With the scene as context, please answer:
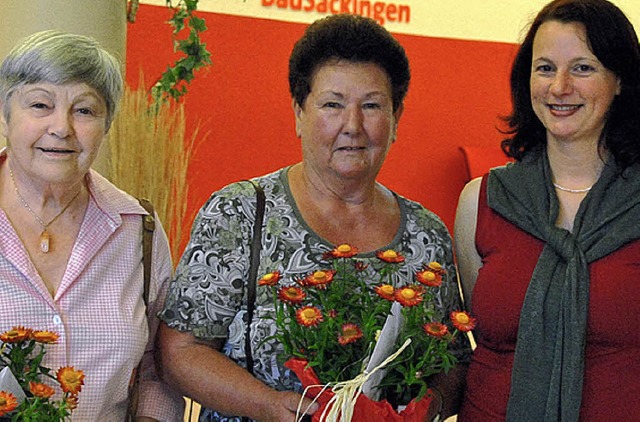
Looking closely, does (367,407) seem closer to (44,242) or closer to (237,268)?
(237,268)

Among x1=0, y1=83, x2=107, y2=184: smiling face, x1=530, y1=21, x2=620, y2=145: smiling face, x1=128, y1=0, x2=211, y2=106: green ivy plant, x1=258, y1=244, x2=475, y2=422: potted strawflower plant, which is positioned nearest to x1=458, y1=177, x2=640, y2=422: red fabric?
x1=530, y1=21, x2=620, y2=145: smiling face

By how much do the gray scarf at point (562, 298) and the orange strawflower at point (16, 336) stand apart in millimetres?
1147

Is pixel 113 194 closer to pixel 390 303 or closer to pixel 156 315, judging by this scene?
pixel 156 315

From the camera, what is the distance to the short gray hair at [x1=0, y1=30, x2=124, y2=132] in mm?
2096

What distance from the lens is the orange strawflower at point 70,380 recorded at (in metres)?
1.80

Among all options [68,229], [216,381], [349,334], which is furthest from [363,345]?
[68,229]

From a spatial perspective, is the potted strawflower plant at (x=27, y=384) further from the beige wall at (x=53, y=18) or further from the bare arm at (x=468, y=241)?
the beige wall at (x=53, y=18)

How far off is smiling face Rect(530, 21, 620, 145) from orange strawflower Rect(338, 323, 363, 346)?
848 millimetres

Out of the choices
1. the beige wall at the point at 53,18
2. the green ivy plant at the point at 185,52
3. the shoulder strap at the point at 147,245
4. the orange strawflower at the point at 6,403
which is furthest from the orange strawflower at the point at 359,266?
the green ivy plant at the point at 185,52

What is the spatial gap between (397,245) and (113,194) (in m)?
0.72

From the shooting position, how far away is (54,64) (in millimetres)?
2098

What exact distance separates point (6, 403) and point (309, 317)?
0.59 metres

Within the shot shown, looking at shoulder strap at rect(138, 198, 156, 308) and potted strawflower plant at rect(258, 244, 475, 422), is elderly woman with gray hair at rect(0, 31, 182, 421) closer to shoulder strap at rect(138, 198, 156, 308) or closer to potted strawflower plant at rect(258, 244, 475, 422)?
shoulder strap at rect(138, 198, 156, 308)

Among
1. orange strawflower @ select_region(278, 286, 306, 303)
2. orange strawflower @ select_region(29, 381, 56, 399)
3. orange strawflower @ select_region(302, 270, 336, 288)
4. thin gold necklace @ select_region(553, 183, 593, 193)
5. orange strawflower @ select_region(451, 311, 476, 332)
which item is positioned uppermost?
thin gold necklace @ select_region(553, 183, 593, 193)
